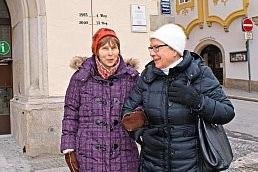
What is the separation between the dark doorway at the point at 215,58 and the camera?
20980mm

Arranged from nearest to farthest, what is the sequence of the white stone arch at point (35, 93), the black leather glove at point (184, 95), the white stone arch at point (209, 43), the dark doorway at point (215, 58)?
1. the black leather glove at point (184, 95)
2. the white stone arch at point (35, 93)
3. the white stone arch at point (209, 43)
4. the dark doorway at point (215, 58)

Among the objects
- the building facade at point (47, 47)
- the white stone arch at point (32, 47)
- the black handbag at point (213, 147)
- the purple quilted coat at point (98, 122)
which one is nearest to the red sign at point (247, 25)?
the building facade at point (47, 47)

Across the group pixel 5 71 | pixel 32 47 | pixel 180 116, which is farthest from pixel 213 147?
pixel 5 71

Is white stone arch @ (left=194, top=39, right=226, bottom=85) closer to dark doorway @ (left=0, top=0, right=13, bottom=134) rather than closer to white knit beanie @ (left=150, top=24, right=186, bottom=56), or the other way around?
dark doorway @ (left=0, top=0, right=13, bottom=134)

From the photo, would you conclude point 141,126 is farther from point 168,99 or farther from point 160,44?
point 160,44

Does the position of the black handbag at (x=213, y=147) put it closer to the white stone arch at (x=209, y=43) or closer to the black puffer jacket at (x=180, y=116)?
the black puffer jacket at (x=180, y=116)

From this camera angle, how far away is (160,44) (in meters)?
2.84

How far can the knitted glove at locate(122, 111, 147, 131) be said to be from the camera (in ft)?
9.33

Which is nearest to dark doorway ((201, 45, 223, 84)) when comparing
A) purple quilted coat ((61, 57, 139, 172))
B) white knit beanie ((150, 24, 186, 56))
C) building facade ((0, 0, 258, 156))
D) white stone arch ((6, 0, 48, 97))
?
building facade ((0, 0, 258, 156))

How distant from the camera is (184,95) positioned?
Answer: 105 inches

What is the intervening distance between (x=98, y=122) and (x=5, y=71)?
186 inches

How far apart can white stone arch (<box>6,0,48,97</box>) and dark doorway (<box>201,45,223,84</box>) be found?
1534 cm

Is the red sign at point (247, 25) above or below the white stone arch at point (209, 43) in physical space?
above

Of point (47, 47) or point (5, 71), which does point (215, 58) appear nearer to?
point (5, 71)
